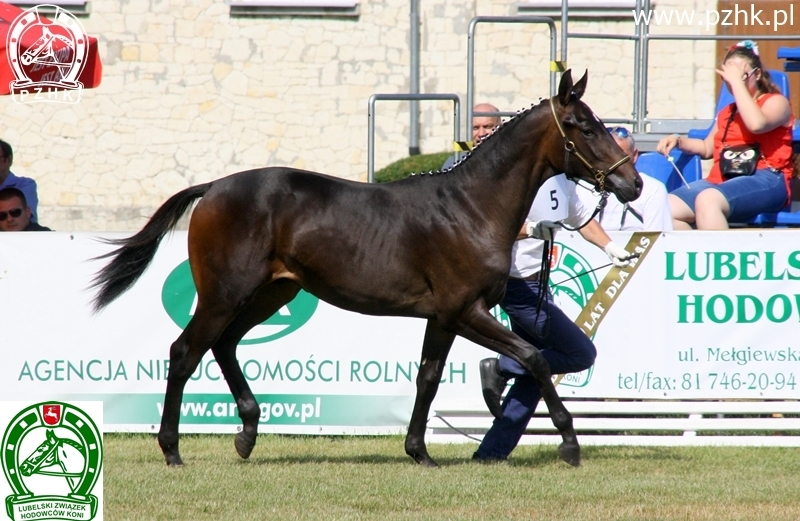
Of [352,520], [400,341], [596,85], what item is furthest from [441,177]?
[596,85]

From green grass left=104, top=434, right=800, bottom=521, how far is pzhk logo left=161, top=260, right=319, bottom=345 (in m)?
0.71

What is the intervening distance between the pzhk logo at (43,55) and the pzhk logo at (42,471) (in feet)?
18.0

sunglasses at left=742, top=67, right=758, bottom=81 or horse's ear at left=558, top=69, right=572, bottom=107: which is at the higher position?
sunglasses at left=742, top=67, right=758, bottom=81

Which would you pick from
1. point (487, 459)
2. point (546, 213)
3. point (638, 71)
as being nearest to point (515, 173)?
point (546, 213)

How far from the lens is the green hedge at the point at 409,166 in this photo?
15234 mm

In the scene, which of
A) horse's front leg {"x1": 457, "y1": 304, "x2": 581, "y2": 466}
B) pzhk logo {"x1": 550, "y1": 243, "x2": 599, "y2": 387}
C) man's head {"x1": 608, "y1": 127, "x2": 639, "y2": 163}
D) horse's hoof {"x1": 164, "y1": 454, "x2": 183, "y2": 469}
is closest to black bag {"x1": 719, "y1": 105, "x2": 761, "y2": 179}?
man's head {"x1": 608, "y1": 127, "x2": 639, "y2": 163}

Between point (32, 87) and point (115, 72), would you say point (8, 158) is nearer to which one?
point (32, 87)

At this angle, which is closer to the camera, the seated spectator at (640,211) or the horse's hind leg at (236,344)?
the horse's hind leg at (236,344)

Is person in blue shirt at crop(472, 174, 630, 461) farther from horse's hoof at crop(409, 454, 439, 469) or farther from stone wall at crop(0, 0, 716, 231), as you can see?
stone wall at crop(0, 0, 716, 231)

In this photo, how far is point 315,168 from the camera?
17.1m

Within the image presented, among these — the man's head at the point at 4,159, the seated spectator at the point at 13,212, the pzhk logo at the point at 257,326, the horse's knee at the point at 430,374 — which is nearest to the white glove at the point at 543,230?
the horse's knee at the point at 430,374

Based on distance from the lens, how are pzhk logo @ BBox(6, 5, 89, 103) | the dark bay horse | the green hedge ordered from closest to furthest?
the dark bay horse → pzhk logo @ BBox(6, 5, 89, 103) → the green hedge

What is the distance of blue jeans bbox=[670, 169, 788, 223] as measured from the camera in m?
8.38

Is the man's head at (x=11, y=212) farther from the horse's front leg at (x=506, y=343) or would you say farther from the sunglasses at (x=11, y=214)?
the horse's front leg at (x=506, y=343)
